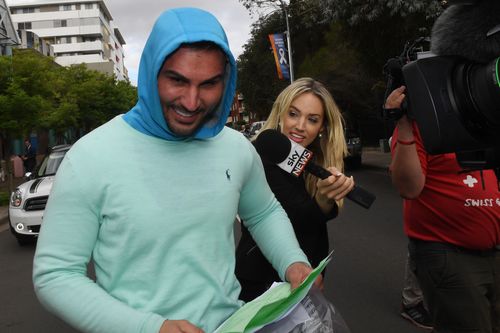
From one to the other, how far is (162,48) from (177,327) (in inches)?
30.0

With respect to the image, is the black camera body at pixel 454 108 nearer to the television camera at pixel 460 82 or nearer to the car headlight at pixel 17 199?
the television camera at pixel 460 82

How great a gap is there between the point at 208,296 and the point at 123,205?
376mm

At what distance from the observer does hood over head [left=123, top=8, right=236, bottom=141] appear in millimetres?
1433

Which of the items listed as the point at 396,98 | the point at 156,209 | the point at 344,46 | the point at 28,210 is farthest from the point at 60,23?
the point at 156,209

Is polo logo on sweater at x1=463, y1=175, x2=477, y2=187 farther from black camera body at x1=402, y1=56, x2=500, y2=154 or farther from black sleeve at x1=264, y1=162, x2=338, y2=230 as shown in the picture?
black camera body at x1=402, y1=56, x2=500, y2=154

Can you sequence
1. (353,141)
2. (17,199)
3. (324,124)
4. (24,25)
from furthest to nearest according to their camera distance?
1. (24,25)
2. (353,141)
3. (17,199)
4. (324,124)

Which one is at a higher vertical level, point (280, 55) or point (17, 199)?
point (280, 55)

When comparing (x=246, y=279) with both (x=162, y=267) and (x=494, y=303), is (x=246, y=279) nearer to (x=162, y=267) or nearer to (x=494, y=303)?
(x=162, y=267)

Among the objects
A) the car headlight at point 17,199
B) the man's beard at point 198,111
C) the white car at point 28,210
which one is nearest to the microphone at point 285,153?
the man's beard at point 198,111

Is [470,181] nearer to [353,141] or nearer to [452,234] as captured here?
[452,234]

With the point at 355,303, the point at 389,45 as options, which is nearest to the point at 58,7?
the point at 389,45

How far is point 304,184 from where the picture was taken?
2.49 meters

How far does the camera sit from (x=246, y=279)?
7.81 feet

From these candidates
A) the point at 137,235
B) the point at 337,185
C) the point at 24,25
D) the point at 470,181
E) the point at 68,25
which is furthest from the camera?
the point at 68,25
